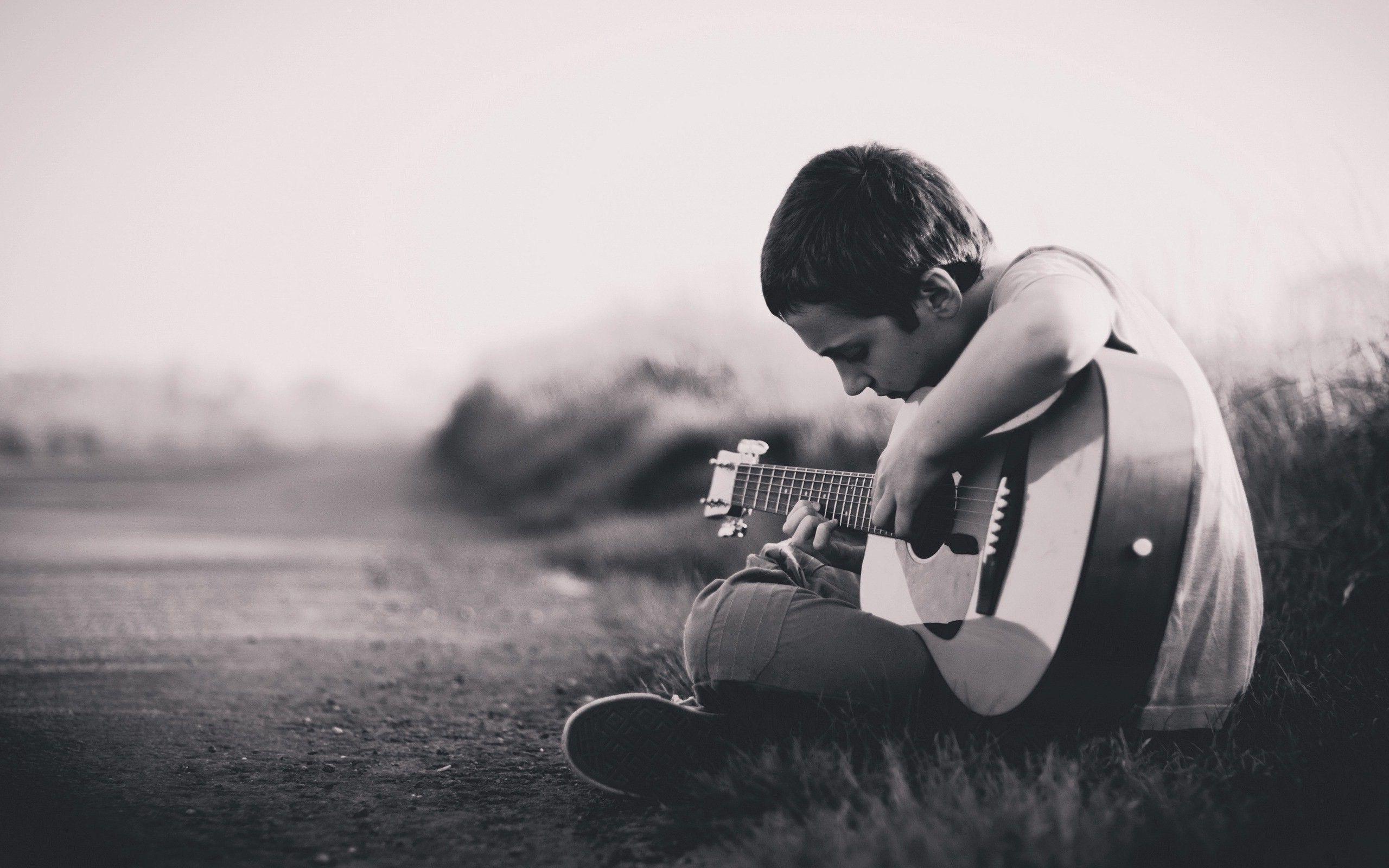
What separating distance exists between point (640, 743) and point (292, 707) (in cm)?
133

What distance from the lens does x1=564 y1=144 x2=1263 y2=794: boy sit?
160 centimetres

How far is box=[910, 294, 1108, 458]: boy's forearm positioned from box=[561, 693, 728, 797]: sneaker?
0.67m

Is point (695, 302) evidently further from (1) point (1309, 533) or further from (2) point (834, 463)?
(1) point (1309, 533)

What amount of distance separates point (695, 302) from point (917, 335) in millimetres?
7365

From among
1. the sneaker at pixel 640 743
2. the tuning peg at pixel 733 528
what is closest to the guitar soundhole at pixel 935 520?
the sneaker at pixel 640 743

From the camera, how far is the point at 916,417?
1.74m

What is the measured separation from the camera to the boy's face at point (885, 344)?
1886mm

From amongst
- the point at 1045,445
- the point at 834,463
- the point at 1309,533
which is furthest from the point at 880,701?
the point at 834,463

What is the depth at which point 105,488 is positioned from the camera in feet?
34.3

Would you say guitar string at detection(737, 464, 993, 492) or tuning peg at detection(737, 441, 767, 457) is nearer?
guitar string at detection(737, 464, 993, 492)

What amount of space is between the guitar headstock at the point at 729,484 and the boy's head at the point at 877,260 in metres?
0.66

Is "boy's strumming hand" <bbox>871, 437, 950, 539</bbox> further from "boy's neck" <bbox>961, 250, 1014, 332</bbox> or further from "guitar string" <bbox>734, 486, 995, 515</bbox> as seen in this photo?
"boy's neck" <bbox>961, 250, 1014, 332</bbox>

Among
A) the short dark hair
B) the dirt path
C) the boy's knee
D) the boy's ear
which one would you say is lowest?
the dirt path

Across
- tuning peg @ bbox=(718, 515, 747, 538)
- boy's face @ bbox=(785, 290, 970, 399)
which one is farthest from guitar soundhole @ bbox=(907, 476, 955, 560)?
tuning peg @ bbox=(718, 515, 747, 538)
